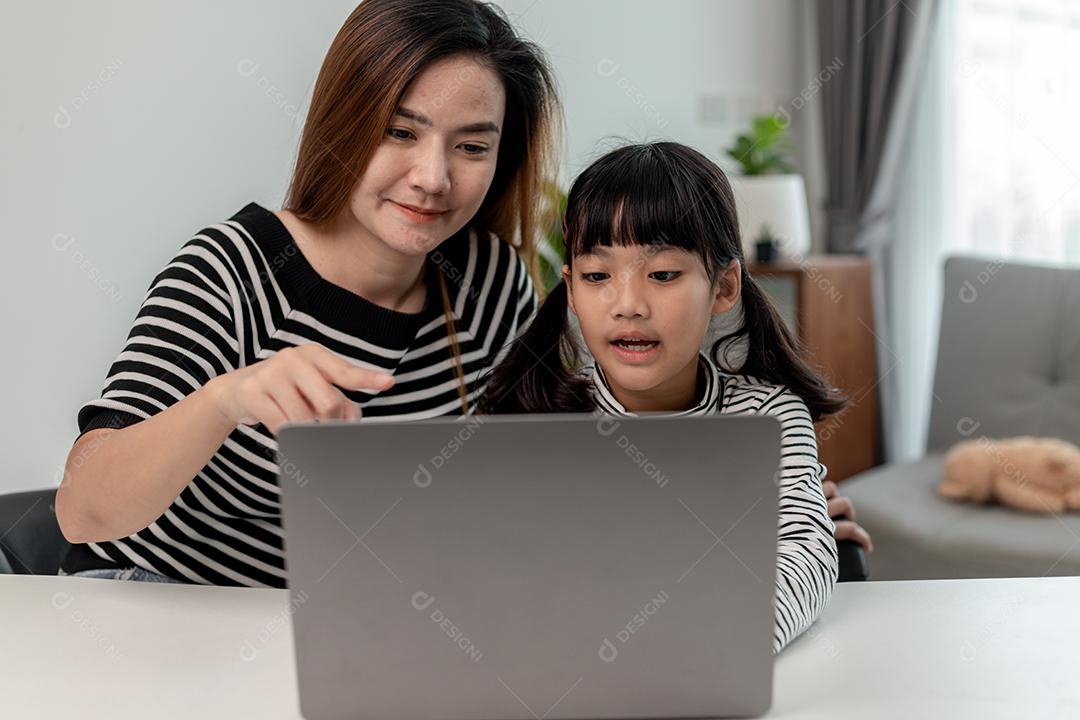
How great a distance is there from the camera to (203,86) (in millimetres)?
2188

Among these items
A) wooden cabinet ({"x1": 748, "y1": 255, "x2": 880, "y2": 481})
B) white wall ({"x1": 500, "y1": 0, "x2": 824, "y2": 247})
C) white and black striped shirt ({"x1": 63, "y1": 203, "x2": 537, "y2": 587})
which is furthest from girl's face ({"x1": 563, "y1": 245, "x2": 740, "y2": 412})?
wooden cabinet ({"x1": 748, "y1": 255, "x2": 880, "y2": 481})

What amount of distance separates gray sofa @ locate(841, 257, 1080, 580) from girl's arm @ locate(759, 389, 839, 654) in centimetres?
136

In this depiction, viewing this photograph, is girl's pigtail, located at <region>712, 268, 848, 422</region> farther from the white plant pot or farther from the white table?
the white plant pot

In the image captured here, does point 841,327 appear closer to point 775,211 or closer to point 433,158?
point 775,211

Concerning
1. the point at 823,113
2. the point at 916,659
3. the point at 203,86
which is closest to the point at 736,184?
the point at 823,113

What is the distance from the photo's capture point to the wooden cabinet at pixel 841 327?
3.40m

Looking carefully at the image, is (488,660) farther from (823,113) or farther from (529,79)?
(823,113)

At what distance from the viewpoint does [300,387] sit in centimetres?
83

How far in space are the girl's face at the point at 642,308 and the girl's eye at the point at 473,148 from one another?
197 mm

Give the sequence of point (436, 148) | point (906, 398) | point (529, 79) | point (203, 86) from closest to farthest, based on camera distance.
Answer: point (436, 148) → point (529, 79) → point (203, 86) → point (906, 398)

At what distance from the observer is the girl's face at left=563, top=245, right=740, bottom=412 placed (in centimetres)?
117

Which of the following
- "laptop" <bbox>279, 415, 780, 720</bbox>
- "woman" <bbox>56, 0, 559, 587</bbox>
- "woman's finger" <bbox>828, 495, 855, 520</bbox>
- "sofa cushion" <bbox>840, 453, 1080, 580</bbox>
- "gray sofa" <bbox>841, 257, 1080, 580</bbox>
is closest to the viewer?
"laptop" <bbox>279, 415, 780, 720</bbox>

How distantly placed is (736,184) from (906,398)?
110 centimetres

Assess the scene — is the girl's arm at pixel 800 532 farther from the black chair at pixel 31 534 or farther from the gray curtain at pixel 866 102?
the gray curtain at pixel 866 102
